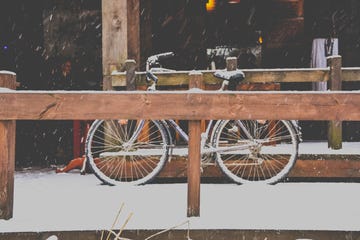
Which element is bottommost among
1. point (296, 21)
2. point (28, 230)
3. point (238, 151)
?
point (28, 230)

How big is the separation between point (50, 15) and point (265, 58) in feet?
19.0

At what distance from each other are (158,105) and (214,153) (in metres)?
1.83

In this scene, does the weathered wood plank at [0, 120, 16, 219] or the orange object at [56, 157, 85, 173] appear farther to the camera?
the orange object at [56, 157, 85, 173]

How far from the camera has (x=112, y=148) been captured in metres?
6.50

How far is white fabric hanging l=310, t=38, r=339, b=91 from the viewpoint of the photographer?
11.2m

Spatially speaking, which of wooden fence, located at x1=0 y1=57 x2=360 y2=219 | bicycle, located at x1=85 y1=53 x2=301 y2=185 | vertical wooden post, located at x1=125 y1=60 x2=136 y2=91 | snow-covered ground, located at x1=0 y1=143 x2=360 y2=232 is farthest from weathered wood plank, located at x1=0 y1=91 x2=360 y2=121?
vertical wooden post, located at x1=125 y1=60 x2=136 y2=91

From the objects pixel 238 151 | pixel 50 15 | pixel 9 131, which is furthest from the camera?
pixel 50 15

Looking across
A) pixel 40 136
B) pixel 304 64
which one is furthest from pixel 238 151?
pixel 304 64

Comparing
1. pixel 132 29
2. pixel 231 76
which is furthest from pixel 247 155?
pixel 132 29

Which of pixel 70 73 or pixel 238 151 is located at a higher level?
pixel 70 73

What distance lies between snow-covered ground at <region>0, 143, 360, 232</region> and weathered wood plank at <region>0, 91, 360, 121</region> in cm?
89

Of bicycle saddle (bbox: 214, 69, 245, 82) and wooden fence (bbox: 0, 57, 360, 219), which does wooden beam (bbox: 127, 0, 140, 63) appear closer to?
bicycle saddle (bbox: 214, 69, 245, 82)

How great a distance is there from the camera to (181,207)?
4418 mm

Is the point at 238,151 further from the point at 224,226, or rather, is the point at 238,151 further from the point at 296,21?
the point at 296,21
